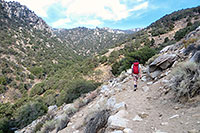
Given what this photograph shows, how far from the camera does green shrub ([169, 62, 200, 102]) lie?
3.24 m

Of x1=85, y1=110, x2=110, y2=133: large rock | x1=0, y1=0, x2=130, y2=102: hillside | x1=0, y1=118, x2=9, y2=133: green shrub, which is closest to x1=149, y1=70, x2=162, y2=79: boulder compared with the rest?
x1=85, y1=110, x2=110, y2=133: large rock

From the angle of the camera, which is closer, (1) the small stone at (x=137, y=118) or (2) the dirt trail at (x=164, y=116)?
(2) the dirt trail at (x=164, y=116)

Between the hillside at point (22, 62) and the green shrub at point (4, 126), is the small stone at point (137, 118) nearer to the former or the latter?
the green shrub at point (4, 126)

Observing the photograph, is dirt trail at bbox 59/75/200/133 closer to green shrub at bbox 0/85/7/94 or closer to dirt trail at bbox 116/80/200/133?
dirt trail at bbox 116/80/200/133

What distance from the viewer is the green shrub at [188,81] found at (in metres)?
3.24

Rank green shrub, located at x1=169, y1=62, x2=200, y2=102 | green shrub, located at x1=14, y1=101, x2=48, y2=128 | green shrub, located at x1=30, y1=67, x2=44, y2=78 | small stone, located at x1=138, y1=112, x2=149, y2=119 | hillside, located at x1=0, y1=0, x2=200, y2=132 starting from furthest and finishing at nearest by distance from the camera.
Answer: green shrub, located at x1=30, y1=67, x2=44, y2=78 → green shrub, located at x1=14, y1=101, x2=48, y2=128 → hillside, located at x1=0, y1=0, x2=200, y2=132 → small stone, located at x1=138, y1=112, x2=149, y2=119 → green shrub, located at x1=169, y1=62, x2=200, y2=102

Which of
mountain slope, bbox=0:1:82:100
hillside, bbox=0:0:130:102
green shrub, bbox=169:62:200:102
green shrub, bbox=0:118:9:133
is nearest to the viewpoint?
green shrub, bbox=169:62:200:102

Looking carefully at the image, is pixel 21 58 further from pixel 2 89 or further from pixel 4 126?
pixel 4 126

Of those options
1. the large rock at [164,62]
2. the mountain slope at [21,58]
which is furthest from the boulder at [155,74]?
the mountain slope at [21,58]

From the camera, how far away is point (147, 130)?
9.32 ft

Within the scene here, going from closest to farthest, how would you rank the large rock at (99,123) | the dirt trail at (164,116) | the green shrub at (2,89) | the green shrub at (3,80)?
1. the dirt trail at (164,116)
2. the large rock at (99,123)
3. the green shrub at (2,89)
4. the green shrub at (3,80)

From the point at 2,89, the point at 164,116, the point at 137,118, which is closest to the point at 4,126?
the point at 2,89

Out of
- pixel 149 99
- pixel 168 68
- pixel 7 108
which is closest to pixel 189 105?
pixel 149 99

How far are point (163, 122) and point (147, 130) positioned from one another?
49 centimetres
